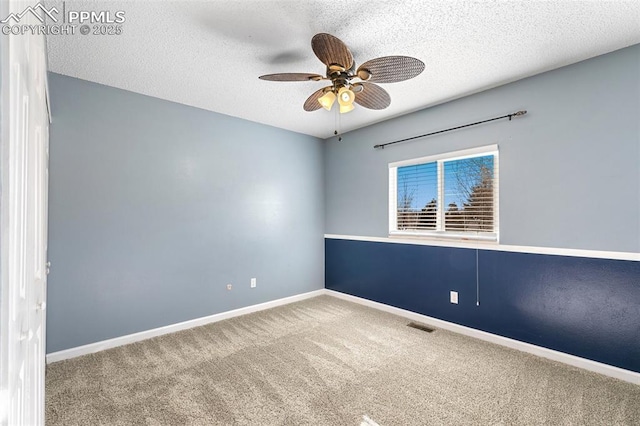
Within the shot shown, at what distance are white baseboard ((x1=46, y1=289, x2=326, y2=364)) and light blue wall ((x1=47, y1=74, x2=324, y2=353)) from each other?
0.06 m

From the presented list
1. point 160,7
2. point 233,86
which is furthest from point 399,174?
point 160,7

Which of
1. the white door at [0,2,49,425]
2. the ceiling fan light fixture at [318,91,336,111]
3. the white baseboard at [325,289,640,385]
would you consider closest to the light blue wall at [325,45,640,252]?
the white baseboard at [325,289,640,385]

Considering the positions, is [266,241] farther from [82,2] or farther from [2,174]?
[2,174]

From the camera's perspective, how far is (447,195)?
3.47m

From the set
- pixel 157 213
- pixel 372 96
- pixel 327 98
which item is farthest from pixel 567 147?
pixel 157 213

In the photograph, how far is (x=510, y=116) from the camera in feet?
9.38

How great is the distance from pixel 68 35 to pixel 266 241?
2.87 m

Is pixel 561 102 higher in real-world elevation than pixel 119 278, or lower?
higher

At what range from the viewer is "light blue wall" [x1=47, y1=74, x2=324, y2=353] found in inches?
105

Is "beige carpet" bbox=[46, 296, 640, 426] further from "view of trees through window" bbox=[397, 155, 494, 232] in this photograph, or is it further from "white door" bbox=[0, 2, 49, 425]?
"view of trees through window" bbox=[397, 155, 494, 232]

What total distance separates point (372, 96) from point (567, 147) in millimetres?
1811

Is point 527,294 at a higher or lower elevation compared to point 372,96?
lower

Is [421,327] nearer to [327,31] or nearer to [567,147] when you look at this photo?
[567,147]

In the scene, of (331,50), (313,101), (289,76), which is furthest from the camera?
(313,101)
